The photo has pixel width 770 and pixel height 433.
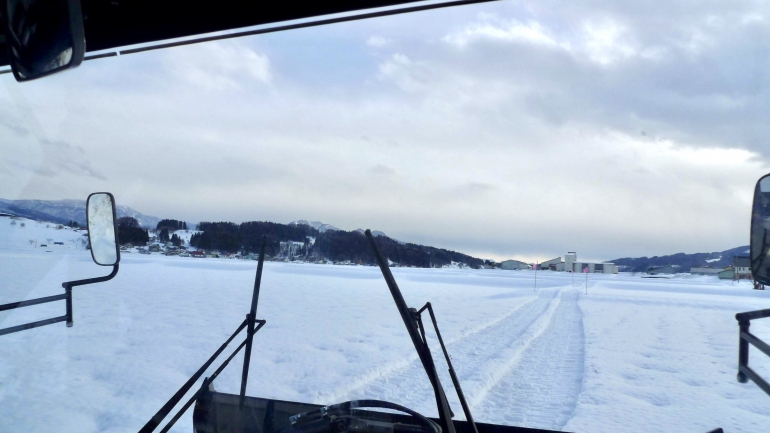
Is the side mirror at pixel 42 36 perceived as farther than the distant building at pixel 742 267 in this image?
No

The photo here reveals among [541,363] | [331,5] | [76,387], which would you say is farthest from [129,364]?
[541,363]

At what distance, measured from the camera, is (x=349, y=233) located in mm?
2156

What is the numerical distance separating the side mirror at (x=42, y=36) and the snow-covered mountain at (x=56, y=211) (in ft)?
3.17

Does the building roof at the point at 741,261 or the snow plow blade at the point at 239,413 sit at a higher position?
the building roof at the point at 741,261

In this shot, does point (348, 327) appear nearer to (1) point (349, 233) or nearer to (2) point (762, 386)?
(1) point (349, 233)

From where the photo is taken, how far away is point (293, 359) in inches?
221

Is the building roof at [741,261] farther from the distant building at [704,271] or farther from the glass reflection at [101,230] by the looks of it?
the glass reflection at [101,230]

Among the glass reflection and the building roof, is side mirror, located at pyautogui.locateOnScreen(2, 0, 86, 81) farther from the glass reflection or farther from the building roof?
the building roof

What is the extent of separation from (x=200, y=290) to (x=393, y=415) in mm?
3401

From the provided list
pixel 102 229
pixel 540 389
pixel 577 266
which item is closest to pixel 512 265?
pixel 577 266

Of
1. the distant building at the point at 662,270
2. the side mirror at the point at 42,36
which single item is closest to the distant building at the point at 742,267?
the distant building at the point at 662,270

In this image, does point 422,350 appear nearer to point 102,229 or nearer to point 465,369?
point 102,229

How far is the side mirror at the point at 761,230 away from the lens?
1422mm

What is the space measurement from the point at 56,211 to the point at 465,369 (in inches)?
190
